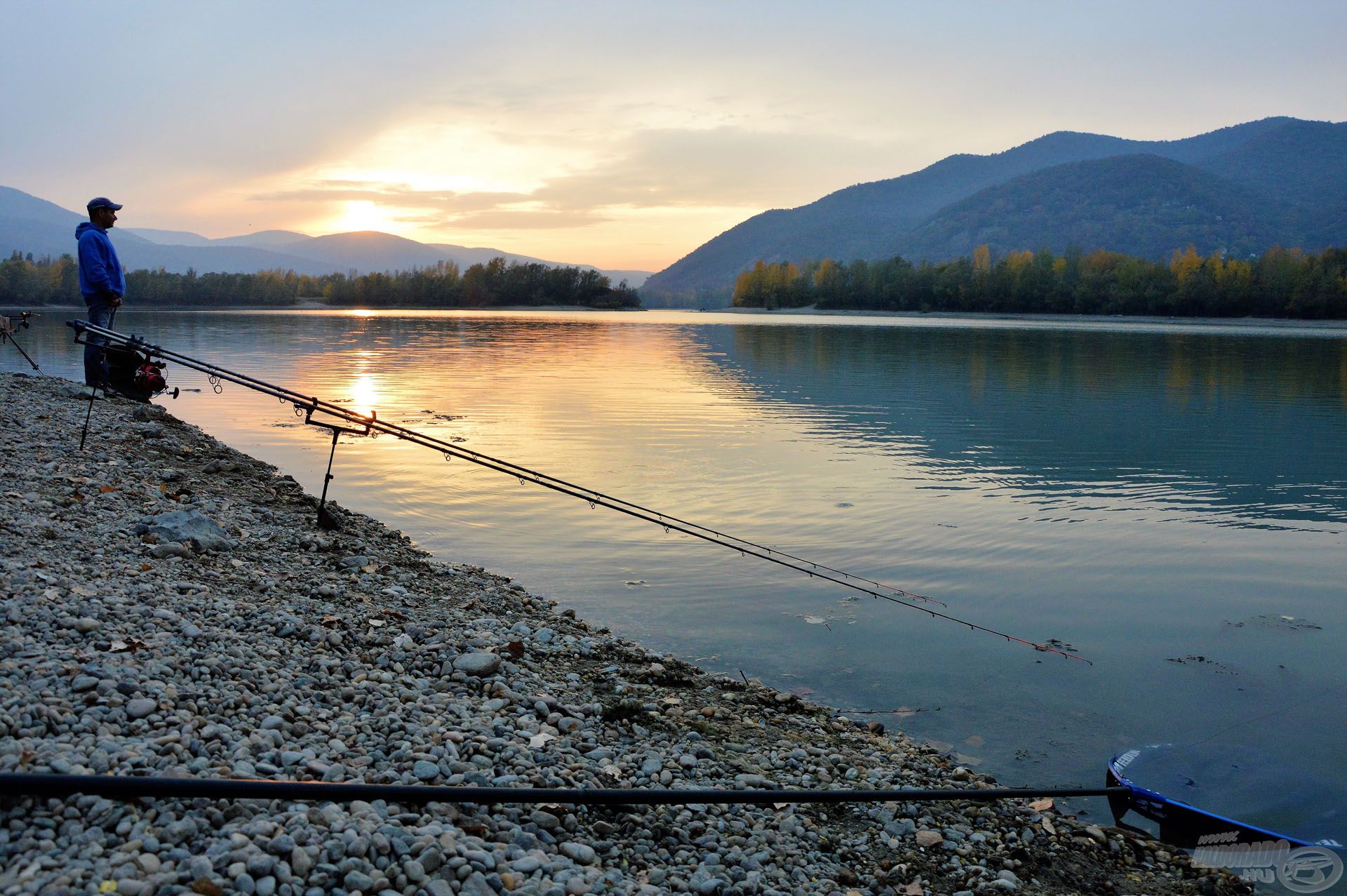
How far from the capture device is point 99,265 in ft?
41.5

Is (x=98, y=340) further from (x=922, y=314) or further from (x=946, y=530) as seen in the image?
(x=922, y=314)

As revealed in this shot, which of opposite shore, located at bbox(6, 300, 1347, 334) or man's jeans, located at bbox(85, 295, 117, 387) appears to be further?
opposite shore, located at bbox(6, 300, 1347, 334)

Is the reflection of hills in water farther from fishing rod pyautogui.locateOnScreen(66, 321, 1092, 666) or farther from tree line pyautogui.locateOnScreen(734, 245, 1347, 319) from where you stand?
tree line pyautogui.locateOnScreen(734, 245, 1347, 319)

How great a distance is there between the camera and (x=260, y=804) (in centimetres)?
367

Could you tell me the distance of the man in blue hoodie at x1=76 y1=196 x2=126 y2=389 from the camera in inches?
495

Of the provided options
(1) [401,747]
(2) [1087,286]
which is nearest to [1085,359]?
(1) [401,747]

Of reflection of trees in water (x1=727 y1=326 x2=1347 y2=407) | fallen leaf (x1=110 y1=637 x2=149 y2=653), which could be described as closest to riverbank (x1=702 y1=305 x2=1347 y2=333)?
reflection of trees in water (x1=727 y1=326 x2=1347 y2=407)

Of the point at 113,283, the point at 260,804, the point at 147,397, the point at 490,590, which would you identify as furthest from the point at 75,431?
the point at 260,804

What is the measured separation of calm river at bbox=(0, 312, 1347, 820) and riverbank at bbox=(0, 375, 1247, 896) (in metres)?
1.14

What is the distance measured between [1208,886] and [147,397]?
1266 centimetres

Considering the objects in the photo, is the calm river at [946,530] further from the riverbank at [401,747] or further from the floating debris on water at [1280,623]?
the riverbank at [401,747]

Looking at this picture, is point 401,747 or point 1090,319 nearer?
point 401,747

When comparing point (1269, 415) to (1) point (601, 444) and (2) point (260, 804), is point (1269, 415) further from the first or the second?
(2) point (260, 804)

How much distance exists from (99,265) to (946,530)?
11.5 m
